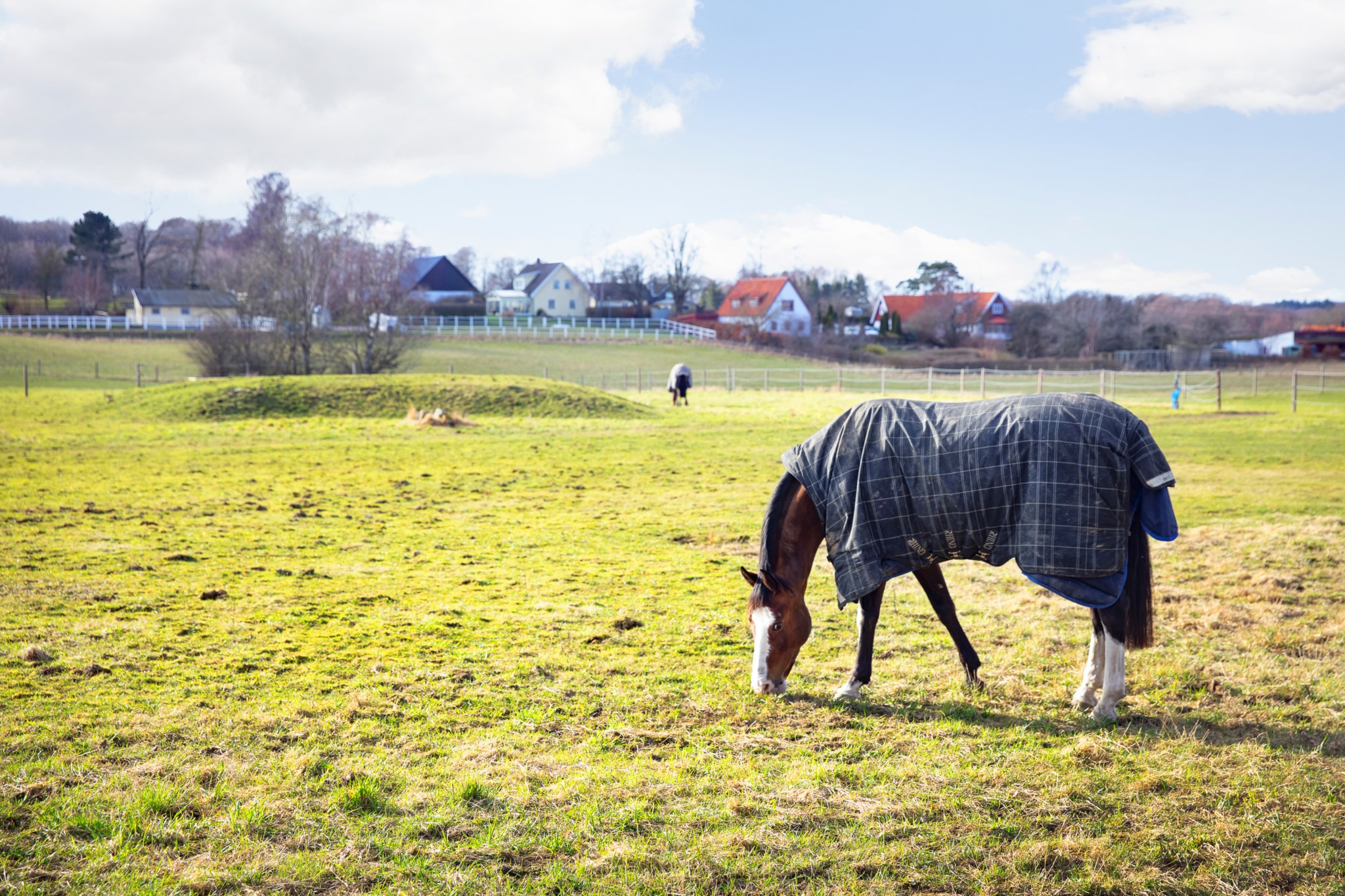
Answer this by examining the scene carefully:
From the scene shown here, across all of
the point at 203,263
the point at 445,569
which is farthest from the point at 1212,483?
the point at 203,263

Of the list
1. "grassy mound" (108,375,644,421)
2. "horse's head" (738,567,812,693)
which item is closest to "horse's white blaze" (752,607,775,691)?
"horse's head" (738,567,812,693)

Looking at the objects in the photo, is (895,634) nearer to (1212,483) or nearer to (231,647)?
(231,647)

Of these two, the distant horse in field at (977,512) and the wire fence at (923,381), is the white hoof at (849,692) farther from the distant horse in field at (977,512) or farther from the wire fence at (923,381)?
the wire fence at (923,381)

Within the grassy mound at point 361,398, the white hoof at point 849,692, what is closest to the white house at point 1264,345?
the grassy mound at point 361,398

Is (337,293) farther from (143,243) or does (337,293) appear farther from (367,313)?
(143,243)

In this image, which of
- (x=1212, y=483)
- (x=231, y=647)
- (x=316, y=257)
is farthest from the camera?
(x=316, y=257)

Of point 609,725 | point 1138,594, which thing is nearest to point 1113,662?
point 1138,594

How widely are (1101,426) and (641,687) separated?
280 cm

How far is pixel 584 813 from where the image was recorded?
3.52 meters

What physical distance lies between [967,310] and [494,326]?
127 feet

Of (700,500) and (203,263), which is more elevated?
(203,263)

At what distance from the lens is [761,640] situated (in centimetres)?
476

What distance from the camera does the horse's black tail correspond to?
4629mm

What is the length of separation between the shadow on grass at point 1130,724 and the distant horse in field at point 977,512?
0.46 feet
